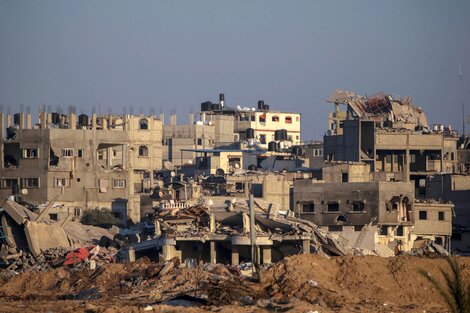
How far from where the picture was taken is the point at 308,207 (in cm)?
5412

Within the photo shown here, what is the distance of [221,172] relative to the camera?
7031 centimetres

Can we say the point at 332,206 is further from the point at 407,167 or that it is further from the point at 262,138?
the point at 262,138

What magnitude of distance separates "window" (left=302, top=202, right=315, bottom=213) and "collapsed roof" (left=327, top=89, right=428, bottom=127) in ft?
64.8

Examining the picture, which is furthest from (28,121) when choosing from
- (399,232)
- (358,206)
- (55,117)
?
(399,232)

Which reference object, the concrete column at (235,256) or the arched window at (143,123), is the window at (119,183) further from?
the concrete column at (235,256)

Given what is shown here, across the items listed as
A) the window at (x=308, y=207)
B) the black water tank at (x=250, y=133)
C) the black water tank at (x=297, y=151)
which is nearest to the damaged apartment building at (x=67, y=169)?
the window at (x=308, y=207)

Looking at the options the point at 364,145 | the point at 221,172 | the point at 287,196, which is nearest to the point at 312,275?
the point at 287,196

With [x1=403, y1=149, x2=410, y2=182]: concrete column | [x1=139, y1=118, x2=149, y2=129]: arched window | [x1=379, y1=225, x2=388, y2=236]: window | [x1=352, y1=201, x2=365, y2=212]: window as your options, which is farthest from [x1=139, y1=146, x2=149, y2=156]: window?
[x1=379, y1=225, x2=388, y2=236]: window

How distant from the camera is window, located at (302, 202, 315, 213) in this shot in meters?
53.9

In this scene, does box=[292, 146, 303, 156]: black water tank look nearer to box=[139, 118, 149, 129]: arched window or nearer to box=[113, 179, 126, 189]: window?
box=[139, 118, 149, 129]: arched window

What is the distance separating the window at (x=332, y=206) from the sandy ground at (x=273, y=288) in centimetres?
1474

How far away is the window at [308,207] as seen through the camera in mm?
53922

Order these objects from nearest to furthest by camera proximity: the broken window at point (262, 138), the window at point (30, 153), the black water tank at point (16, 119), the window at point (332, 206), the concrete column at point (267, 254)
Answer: the concrete column at point (267, 254) < the window at point (332, 206) < the window at point (30, 153) < the black water tank at point (16, 119) < the broken window at point (262, 138)

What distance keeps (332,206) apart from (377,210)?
185 centimetres
